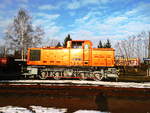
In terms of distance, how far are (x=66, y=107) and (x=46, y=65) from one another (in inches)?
314

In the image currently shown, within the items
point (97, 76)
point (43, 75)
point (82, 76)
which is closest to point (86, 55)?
point (82, 76)

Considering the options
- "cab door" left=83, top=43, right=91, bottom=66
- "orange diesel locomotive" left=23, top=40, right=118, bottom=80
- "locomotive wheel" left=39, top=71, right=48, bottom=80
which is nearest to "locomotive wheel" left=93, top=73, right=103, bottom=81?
"orange diesel locomotive" left=23, top=40, right=118, bottom=80

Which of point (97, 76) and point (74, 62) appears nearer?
point (74, 62)

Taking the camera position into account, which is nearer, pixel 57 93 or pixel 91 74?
pixel 57 93

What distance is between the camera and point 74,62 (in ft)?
39.2

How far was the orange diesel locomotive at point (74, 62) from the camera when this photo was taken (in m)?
11.9

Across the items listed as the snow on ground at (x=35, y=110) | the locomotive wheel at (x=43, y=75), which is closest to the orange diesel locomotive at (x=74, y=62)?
the locomotive wheel at (x=43, y=75)

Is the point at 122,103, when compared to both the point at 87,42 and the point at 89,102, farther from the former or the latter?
the point at 87,42

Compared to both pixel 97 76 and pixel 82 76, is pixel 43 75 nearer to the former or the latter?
pixel 82 76

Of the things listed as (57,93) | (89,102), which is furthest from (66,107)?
(57,93)

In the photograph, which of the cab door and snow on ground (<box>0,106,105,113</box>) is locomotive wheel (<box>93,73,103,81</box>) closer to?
the cab door

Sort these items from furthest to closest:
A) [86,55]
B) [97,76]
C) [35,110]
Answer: [97,76] → [86,55] → [35,110]

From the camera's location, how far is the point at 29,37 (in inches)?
1047

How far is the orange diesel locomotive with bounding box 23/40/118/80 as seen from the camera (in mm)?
11938
